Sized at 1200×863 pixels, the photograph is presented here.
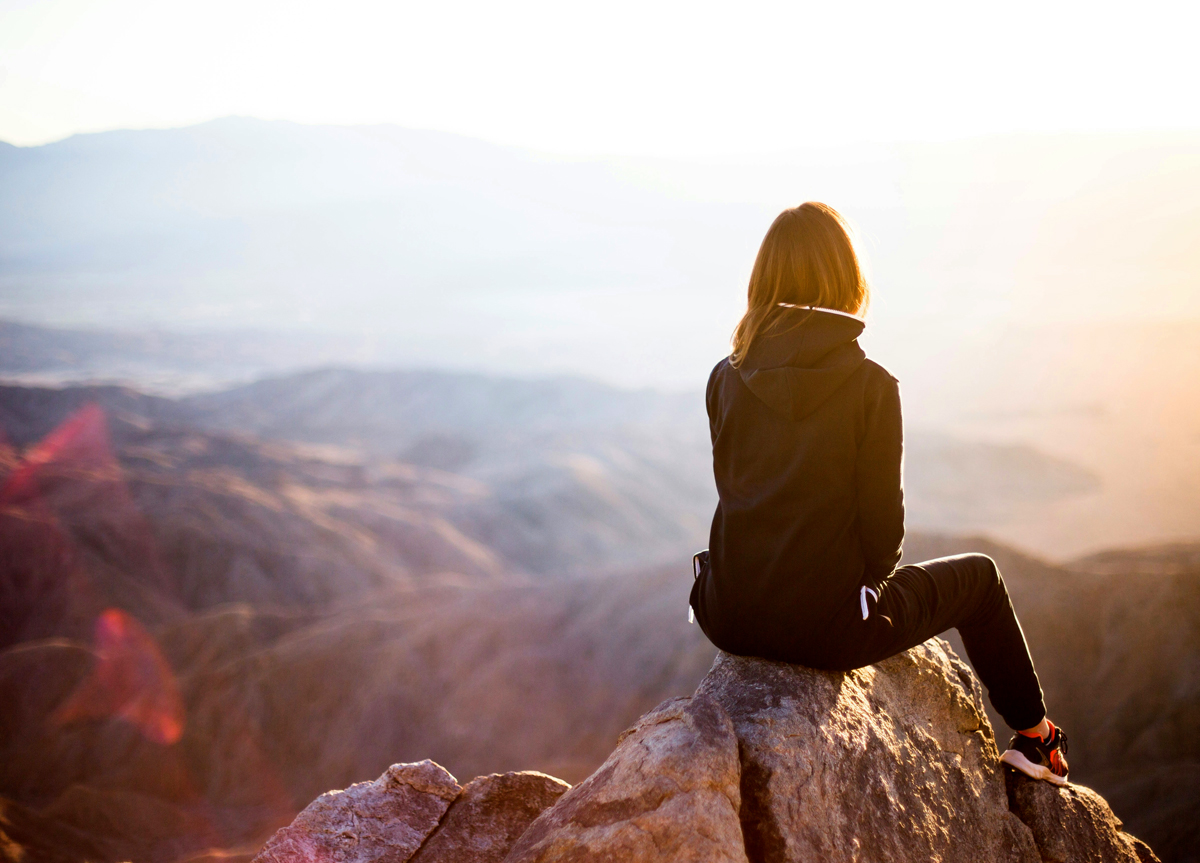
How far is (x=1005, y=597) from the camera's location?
11.5 ft

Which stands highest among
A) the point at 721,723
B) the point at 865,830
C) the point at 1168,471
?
the point at 721,723

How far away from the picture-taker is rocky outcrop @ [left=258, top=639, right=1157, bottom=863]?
9.11 feet

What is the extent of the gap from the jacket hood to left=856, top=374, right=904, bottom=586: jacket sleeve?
0.47ft

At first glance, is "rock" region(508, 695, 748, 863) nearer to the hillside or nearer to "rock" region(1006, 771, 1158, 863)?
"rock" region(1006, 771, 1158, 863)

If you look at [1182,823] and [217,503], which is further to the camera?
[217,503]

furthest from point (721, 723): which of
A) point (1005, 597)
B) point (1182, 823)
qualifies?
point (1182, 823)

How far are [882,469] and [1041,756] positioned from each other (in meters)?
1.95

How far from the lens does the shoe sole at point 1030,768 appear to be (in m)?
3.71

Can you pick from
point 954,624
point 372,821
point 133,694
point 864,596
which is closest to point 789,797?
point 864,596

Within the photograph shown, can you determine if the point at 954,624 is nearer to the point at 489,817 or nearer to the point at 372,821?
the point at 489,817

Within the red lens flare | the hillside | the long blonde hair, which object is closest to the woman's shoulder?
the long blonde hair

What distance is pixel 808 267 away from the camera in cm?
296

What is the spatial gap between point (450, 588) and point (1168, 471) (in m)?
77.1

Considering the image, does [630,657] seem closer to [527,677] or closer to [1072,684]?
[527,677]
